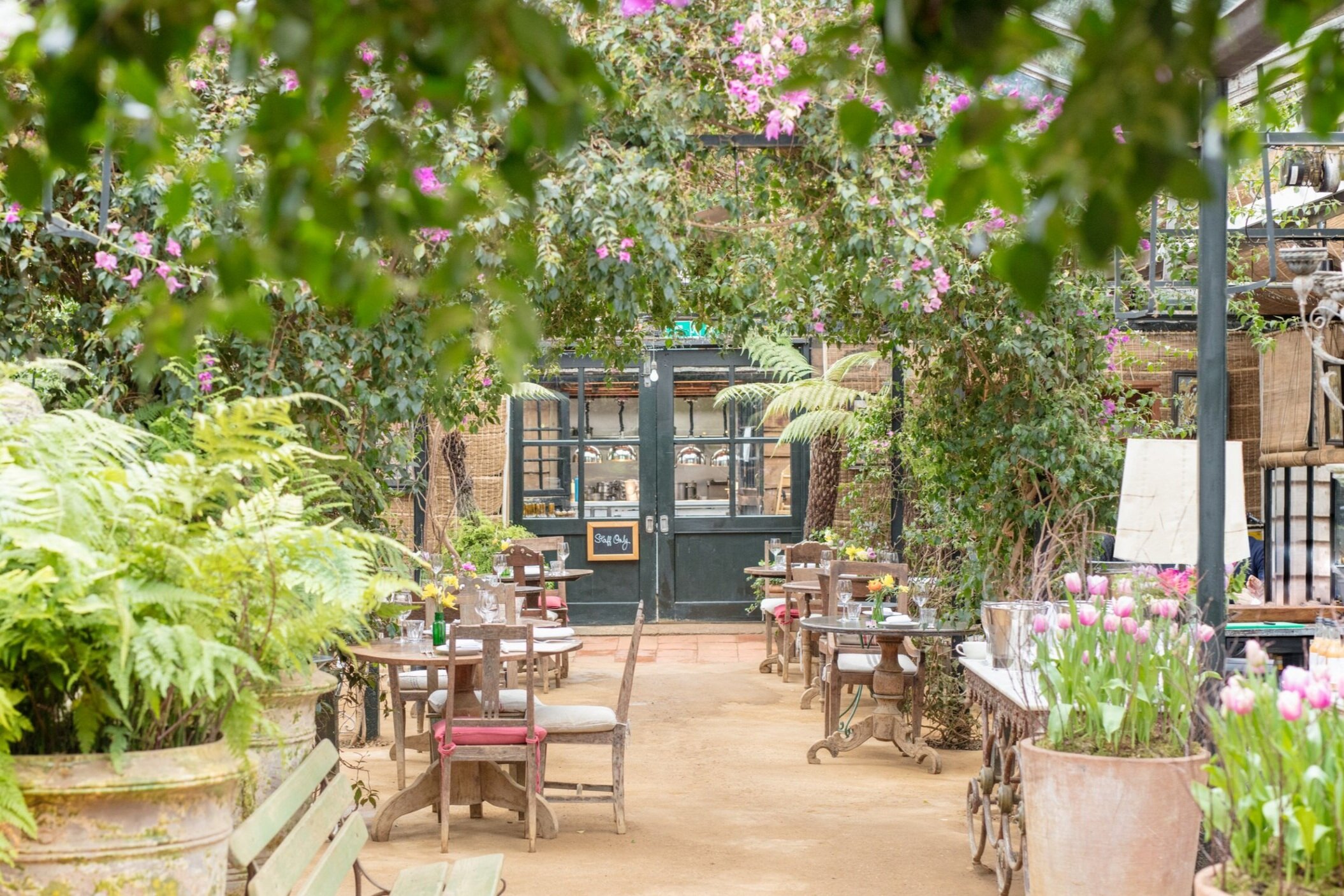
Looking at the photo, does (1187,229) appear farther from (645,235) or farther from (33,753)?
(33,753)

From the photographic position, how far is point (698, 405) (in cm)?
1295

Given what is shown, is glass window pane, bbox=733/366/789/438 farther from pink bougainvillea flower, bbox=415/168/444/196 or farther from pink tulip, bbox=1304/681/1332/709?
pink tulip, bbox=1304/681/1332/709

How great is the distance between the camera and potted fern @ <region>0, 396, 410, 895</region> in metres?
2.20

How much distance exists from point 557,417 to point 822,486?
270cm

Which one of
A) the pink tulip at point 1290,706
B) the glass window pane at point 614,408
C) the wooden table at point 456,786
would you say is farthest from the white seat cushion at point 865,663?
the glass window pane at point 614,408

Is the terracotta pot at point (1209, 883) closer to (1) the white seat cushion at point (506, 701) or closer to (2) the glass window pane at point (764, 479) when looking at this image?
(1) the white seat cushion at point (506, 701)

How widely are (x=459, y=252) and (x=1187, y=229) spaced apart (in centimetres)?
613

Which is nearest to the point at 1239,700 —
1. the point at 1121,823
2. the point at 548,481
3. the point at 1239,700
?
the point at 1239,700

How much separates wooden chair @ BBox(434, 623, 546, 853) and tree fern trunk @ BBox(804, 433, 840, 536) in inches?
252

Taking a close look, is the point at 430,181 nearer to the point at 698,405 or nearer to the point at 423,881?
the point at 423,881

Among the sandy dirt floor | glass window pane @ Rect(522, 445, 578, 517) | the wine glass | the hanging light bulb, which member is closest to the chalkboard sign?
glass window pane @ Rect(522, 445, 578, 517)

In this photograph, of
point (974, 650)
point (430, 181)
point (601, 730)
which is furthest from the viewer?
point (601, 730)

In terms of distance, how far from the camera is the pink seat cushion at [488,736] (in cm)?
530

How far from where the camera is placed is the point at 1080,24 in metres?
0.85
